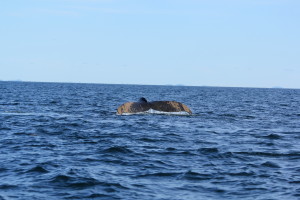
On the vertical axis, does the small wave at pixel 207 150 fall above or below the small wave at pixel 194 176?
above

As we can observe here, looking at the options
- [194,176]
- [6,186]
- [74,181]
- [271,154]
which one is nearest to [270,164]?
[271,154]

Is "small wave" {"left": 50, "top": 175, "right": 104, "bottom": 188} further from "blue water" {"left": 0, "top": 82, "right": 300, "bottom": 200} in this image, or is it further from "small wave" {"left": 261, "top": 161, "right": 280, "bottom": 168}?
"small wave" {"left": 261, "top": 161, "right": 280, "bottom": 168}

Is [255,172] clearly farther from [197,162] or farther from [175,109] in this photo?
[175,109]

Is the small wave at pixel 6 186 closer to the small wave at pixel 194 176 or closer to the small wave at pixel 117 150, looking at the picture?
the small wave at pixel 194 176

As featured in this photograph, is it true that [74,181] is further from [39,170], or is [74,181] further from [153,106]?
[153,106]

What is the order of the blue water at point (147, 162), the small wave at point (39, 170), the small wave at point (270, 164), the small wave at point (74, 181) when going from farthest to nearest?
the small wave at point (270, 164), the small wave at point (39, 170), the small wave at point (74, 181), the blue water at point (147, 162)

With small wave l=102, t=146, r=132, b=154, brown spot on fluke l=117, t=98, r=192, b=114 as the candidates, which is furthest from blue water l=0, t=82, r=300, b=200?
brown spot on fluke l=117, t=98, r=192, b=114

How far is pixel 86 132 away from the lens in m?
21.3

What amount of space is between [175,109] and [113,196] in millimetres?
19466

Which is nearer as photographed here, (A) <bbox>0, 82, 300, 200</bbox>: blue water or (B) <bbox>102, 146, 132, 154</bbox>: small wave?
(A) <bbox>0, 82, 300, 200</bbox>: blue water

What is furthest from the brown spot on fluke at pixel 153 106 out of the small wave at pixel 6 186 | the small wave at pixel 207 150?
the small wave at pixel 6 186

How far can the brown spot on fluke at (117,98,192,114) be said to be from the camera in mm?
29106

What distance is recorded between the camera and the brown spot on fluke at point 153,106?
95.5 feet

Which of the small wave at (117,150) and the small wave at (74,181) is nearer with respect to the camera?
the small wave at (74,181)
